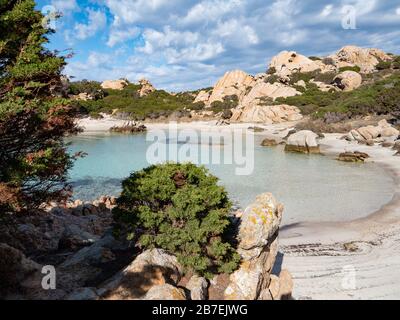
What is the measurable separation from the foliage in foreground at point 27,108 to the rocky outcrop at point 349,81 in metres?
77.8

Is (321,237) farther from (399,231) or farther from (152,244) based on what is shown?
(152,244)

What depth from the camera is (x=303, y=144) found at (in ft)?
114

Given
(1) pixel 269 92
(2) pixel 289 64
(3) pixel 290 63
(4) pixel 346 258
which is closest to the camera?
(4) pixel 346 258

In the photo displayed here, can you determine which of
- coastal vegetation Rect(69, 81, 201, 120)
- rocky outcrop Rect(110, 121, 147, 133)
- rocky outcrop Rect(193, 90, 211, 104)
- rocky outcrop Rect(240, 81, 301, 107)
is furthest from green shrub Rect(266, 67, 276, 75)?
rocky outcrop Rect(110, 121, 147, 133)

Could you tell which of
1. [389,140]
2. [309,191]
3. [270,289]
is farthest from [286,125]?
[270,289]

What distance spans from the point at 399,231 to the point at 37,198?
1236cm

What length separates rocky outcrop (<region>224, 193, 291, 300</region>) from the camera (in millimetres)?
7508

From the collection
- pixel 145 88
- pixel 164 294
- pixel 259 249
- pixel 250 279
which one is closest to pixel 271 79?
pixel 145 88

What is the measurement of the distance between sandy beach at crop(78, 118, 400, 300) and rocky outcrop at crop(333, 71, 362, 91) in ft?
214

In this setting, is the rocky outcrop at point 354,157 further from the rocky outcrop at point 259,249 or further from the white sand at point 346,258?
the rocky outcrop at point 259,249

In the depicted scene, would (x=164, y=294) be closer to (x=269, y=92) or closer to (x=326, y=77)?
(x=269, y=92)

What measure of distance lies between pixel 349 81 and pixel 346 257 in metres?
74.2

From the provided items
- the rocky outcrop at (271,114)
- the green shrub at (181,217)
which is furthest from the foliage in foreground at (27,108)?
the rocky outcrop at (271,114)

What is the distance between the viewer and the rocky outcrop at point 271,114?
6250 cm
